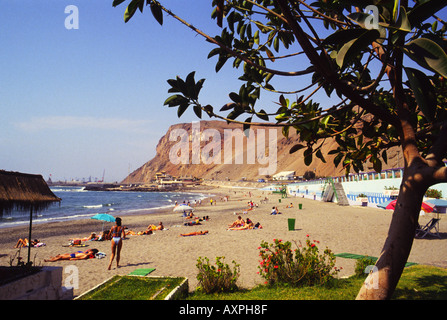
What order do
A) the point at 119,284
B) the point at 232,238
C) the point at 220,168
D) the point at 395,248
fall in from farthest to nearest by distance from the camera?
the point at 220,168 → the point at 232,238 → the point at 119,284 → the point at 395,248

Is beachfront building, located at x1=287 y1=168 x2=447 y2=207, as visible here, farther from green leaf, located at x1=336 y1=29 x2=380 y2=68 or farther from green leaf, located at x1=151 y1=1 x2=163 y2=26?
green leaf, located at x1=336 y1=29 x2=380 y2=68

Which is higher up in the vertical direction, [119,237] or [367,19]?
[367,19]

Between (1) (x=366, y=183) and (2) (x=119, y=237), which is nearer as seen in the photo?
(2) (x=119, y=237)

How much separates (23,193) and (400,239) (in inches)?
250

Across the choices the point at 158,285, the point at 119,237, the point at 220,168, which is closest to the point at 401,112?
the point at 158,285

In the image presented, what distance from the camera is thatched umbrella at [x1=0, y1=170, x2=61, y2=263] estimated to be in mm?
5223

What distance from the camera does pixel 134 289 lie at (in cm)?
634

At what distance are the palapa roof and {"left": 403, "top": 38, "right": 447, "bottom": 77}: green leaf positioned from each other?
6.18 metres

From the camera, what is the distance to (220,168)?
19925 centimetres

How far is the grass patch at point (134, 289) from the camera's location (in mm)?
5808
